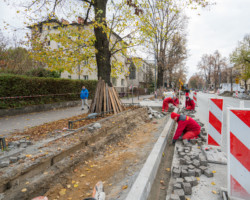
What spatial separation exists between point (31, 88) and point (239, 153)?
38.5 ft

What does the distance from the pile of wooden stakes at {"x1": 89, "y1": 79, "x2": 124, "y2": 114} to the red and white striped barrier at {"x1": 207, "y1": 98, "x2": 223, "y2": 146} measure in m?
4.68

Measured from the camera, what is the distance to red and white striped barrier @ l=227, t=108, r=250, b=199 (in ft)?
6.84

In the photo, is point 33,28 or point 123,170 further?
point 33,28

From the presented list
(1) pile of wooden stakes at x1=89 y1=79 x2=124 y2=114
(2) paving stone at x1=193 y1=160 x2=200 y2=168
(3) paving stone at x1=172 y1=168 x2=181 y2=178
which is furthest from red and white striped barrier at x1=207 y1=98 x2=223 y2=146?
(1) pile of wooden stakes at x1=89 y1=79 x2=124 y2=114

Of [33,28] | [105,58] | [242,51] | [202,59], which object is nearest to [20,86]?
[33,28]

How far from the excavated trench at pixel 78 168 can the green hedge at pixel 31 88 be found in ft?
23.3

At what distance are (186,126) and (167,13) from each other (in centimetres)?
2161

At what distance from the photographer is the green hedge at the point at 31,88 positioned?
361 inches

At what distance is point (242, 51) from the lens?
27.2 metres

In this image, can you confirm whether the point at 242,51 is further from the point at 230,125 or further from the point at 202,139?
the point at 230,125

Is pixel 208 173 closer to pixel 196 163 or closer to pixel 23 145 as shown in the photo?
pixel 196 163

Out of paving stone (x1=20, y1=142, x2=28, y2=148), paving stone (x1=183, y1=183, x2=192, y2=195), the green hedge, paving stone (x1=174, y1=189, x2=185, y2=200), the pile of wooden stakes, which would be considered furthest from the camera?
the green hedge

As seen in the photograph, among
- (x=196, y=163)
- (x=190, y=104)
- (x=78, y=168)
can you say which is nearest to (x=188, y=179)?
(x=196, y=163)

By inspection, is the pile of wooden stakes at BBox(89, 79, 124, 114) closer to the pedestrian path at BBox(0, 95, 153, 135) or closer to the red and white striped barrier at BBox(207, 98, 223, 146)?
the pedestrian path at BBox(0, 95, 153, 135)
